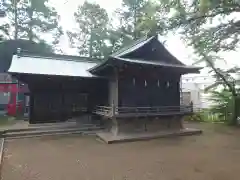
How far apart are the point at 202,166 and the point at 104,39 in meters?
20.5

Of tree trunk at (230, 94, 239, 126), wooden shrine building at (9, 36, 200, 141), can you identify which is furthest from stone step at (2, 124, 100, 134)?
tree trunk at (230, 94, 239, 126)

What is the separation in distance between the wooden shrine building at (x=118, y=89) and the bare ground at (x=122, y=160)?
1599mm

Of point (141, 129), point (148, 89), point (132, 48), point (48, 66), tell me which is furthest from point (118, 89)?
point (48, 66)

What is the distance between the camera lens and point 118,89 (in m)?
10.0

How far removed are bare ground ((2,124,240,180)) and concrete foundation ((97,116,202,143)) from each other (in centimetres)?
62

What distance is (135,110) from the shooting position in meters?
10.0

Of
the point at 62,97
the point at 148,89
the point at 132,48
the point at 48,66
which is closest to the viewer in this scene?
the point at 148,89

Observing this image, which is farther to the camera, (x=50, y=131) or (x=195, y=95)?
(x=195, y=95)

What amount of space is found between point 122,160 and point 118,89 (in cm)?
444

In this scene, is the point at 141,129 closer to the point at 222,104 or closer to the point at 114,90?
the point at 114,90

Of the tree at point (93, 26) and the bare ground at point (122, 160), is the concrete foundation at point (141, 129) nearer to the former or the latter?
the bare ground at point (122, 160)

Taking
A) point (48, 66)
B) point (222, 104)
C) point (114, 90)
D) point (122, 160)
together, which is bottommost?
point (122, 160)

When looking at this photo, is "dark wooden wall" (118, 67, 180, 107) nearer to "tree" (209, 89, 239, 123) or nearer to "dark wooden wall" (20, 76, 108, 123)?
"dark wooden wall" (20, 76, 108, 123)

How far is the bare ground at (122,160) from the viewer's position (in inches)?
197
